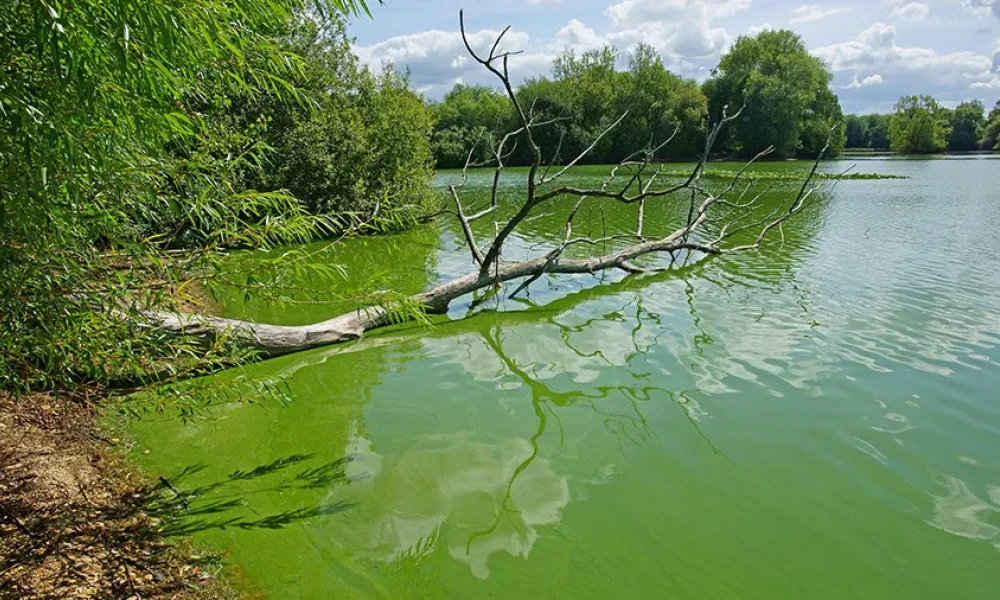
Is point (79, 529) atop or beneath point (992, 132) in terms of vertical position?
beneath

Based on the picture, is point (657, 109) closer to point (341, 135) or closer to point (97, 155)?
point (341, 135)

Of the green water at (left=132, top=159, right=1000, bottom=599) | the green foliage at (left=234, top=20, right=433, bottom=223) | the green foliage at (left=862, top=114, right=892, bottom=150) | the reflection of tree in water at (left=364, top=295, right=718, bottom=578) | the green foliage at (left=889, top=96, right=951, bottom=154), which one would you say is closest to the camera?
the green water at (left=132, top=159, right=1000, bottom=599)

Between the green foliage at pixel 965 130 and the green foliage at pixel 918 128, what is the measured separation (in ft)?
41.0

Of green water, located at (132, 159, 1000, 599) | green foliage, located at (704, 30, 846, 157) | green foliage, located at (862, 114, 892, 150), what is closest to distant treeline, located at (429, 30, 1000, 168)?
green foliage, located at (704, 30, 846, 157)

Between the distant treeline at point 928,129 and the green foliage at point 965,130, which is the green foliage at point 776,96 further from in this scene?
the green foliage at point 965,130

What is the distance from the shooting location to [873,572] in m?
3.55

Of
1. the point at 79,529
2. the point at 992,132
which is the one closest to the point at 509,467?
the point at 79,529

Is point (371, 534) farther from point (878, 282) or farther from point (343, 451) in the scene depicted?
point (878, 282)

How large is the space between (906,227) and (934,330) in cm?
1075

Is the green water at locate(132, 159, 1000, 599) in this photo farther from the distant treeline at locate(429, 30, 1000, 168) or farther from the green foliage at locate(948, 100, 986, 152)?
the green foliage at locate(948, 100, 986, 152)

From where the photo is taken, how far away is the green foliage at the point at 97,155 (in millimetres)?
2055

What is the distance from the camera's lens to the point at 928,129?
72.8m

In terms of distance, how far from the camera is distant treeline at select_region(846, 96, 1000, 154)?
240 feet

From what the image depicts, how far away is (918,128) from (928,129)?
106 cm
